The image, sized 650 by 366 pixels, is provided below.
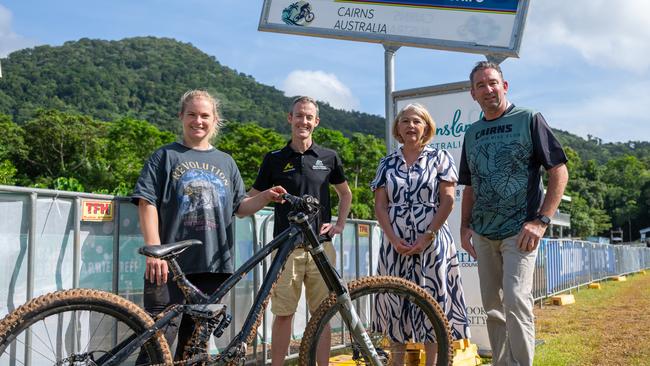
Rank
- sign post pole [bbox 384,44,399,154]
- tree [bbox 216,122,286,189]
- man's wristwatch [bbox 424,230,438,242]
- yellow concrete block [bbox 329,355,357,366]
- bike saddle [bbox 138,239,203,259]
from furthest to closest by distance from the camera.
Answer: tree [bbox 216,122,286,189] < sign post pole [bbox 384,44,399,154] < yellow concrete block [bbox 329,355,357,366] < man's wristwatch [bbox 424,230,438,242] < bike saddle [bbox 138,239,203,259]

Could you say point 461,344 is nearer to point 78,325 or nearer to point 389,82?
point 389,82

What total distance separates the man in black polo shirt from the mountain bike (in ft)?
1.37

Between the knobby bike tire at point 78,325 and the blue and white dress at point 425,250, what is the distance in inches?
62.2

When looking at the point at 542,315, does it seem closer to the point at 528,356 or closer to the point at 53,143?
the point at 528,356

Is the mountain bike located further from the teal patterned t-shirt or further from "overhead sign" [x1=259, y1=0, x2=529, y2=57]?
"overhead sign" [x1=259, y1=0, x2=529, y2=57]

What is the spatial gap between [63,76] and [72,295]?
135446 millimetres

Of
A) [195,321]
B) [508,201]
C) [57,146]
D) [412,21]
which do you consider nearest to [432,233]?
[508,201]

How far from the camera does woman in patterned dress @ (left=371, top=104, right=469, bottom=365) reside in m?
4.00

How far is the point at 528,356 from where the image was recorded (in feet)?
11.9

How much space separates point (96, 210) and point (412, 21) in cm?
401

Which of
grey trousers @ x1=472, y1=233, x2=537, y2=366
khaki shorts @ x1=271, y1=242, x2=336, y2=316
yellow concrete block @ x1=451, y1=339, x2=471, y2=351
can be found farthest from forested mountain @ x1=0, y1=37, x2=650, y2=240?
yellow concrete block @ x1=451, y1=339, x2=471, y2=351

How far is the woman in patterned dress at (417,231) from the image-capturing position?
13.1ft

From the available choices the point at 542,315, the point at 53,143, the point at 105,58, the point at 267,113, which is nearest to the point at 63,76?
the point at 105,58

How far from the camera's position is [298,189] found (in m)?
4.18
